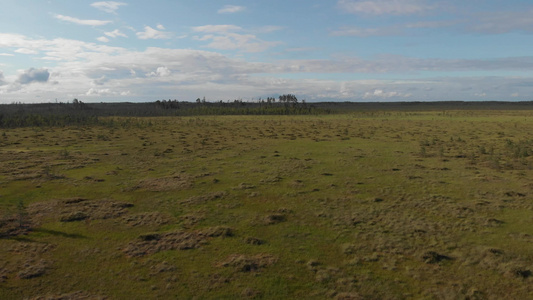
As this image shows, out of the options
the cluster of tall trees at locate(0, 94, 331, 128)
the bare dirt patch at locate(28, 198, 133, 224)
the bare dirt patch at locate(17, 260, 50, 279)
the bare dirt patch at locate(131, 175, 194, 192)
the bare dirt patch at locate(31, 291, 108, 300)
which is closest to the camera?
the bare dirt patch at locate(31, 291, 108, 300)

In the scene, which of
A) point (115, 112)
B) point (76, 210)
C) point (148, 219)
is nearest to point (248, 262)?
point (148, 219)

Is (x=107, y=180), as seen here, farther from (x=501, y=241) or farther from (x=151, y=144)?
(x=501, y=241)

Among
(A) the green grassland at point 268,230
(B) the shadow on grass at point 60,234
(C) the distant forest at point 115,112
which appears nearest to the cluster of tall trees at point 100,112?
(C) the distant forest at point 115,112

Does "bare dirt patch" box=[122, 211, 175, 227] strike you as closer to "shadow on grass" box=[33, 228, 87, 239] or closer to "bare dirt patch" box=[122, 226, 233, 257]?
"bare dirt patch" box=[122, 226, 233, 257]

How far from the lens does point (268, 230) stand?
11617 mm

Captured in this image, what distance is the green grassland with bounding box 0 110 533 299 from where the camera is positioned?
27.3 feet

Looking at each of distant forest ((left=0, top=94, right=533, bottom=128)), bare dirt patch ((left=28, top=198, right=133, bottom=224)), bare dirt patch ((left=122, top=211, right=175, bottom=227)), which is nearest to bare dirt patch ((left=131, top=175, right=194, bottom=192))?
bare dirt patch ((left=28, top=198, right=133, bottom=224))

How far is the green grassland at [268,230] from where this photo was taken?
27.3 feet

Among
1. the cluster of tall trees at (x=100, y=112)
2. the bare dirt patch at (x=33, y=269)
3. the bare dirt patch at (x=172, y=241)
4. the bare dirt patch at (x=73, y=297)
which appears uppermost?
the cluster of tall trees at (x=100, y=112)

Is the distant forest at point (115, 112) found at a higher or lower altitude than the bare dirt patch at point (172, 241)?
higher

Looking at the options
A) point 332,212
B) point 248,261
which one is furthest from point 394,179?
point 248,261

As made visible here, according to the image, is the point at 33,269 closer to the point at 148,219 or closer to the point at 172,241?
the point at 172,241

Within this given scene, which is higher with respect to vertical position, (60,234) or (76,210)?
(76,210)

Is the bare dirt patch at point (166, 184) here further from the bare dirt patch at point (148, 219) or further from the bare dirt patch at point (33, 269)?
the bare dirt patch at point (33, 269)
